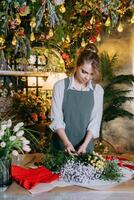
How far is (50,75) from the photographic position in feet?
20.5

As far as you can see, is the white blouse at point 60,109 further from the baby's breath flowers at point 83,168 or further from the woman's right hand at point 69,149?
the baby's breath flowers at point 83,168

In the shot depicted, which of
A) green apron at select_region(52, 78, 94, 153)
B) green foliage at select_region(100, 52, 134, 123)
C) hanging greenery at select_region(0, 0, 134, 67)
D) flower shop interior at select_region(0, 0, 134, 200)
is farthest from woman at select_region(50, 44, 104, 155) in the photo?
green foliage at select_region(100, 52, 134, 123)

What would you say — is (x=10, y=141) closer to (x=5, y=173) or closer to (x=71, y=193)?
(x=5, y=173)

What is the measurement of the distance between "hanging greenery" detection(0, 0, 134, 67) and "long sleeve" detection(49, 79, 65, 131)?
4.99ft

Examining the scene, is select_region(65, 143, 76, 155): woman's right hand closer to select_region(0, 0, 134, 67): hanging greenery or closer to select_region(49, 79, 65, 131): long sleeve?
select_region(49, 79, 65, 131): long sleeve

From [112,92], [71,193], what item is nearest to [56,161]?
[71,193]

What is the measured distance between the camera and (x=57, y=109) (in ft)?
9.43

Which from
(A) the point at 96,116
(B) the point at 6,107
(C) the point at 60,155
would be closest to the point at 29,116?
(B) the point at 6,107

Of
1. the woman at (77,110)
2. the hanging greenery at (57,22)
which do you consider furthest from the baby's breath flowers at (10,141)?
the hanging greenery at (57,22)

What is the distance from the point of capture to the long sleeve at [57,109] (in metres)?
2.86

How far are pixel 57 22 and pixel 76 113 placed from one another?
1.94 m

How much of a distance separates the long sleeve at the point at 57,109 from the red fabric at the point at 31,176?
1.79 ft

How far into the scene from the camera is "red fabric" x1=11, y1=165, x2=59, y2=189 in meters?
2.12

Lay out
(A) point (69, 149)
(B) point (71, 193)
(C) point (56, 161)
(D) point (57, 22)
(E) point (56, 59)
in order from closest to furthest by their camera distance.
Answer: (B) point (71, 193)
(C) point (56, 161)
(A) point (69, 149)
(D) point (57, 22)
(E) point (56, 59)
